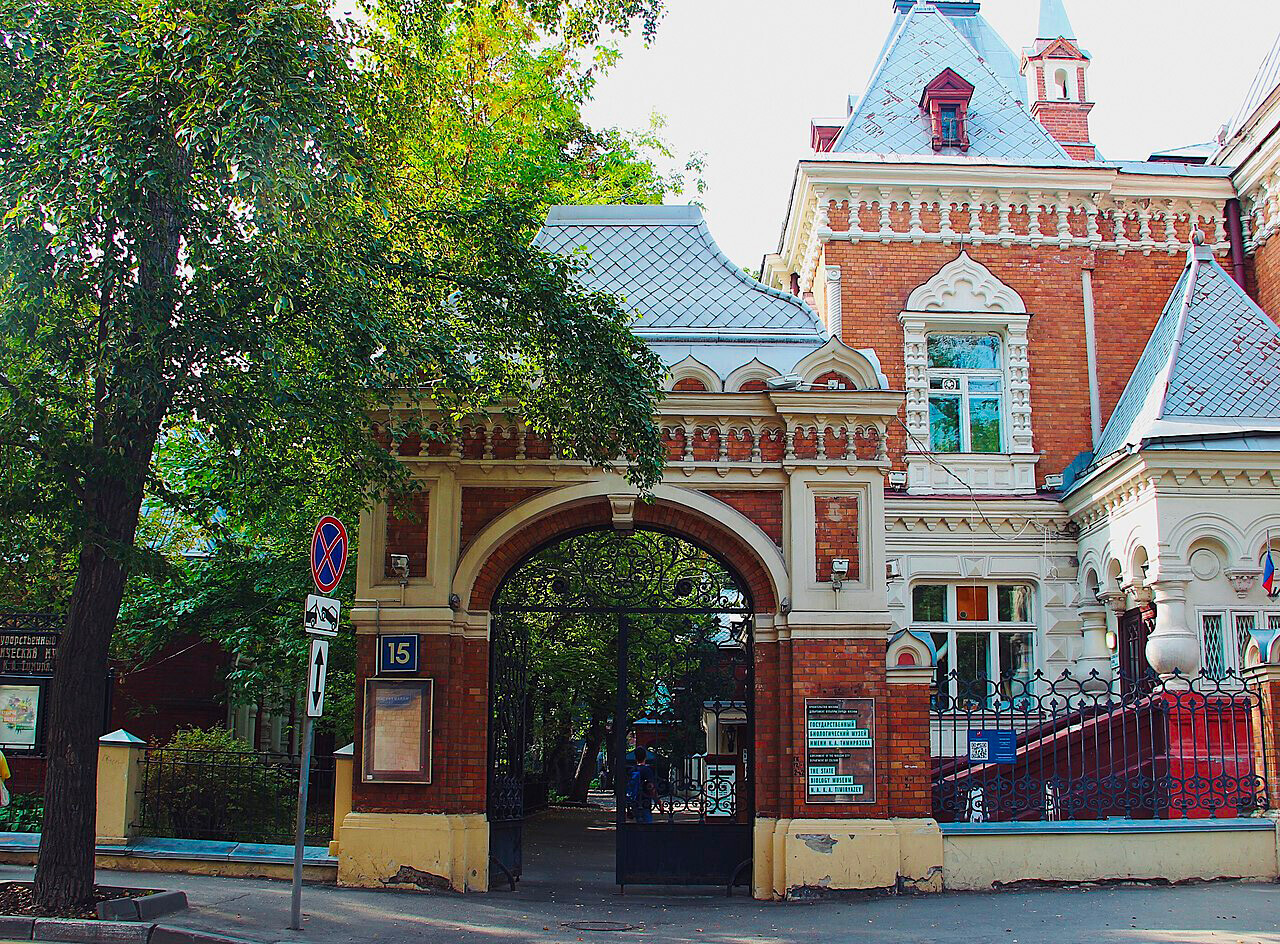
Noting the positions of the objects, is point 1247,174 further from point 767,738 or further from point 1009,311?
point 767,738

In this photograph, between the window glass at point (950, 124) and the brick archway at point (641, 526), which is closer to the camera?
the brick archway at point (641, 526)

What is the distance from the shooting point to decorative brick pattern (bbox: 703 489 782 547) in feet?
38.9

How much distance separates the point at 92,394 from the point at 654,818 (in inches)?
248

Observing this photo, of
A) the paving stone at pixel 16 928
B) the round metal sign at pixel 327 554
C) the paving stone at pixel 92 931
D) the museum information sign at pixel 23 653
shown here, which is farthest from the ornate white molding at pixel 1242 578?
the paving stone at pixel 16 928

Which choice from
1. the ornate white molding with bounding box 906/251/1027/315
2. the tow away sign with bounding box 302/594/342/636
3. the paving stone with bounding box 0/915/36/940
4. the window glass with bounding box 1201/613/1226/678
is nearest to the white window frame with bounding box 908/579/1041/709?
the window glass with bounding box 1201/613/1226/678

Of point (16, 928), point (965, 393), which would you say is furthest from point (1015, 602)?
point (16, 928)

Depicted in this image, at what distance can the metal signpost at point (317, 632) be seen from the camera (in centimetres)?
902

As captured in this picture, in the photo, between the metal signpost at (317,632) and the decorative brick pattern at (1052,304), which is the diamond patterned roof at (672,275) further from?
the decorative brick pattern at (1052,304)

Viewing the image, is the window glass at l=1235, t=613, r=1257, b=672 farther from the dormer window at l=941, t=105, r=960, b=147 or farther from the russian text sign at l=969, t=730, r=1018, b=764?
the dormer window at l=941, t=105, r=960, b=147

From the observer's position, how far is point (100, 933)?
8.69 meters

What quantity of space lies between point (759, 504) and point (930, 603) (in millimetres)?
8572

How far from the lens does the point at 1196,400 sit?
56.1 ft

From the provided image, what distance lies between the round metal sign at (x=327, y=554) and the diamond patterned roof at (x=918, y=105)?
1413cm

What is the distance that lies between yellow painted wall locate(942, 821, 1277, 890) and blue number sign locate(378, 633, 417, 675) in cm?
508
